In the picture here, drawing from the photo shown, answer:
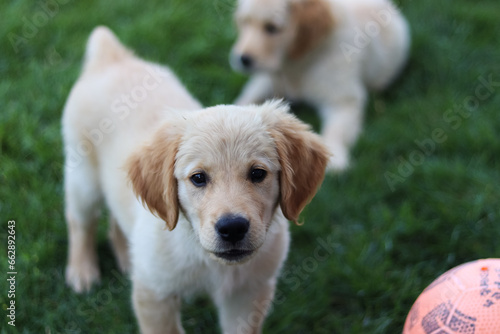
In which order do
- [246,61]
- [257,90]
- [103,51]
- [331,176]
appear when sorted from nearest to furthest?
[103,51]
[331,176]
[246,61]
[257,90]

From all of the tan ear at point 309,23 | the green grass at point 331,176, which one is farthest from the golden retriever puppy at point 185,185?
the tan ear at point 309,23

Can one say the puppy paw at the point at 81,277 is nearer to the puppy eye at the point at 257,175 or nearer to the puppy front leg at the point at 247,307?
the puppy front leg at the point at 247,307

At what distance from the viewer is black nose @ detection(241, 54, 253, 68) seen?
462 centimetres

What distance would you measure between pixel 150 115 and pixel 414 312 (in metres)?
1.69

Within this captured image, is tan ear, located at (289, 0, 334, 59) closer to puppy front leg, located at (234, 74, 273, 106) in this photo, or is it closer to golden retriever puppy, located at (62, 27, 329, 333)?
puppy front leg, located at (234, 74, 273, 106)

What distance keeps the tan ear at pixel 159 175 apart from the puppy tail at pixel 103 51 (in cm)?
116

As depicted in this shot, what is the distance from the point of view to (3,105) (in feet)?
14.7

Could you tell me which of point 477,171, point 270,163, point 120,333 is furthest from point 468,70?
point 120,333

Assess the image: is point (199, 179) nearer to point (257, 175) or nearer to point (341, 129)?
point (257, 175)

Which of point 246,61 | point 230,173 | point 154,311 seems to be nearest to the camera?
point 230,173

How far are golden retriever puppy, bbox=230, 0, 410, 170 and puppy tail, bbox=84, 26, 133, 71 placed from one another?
133 cm

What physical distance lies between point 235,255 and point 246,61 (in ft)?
8.63

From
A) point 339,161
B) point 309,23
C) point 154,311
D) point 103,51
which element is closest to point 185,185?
point 154,311

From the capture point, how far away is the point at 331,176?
4.09 meters
